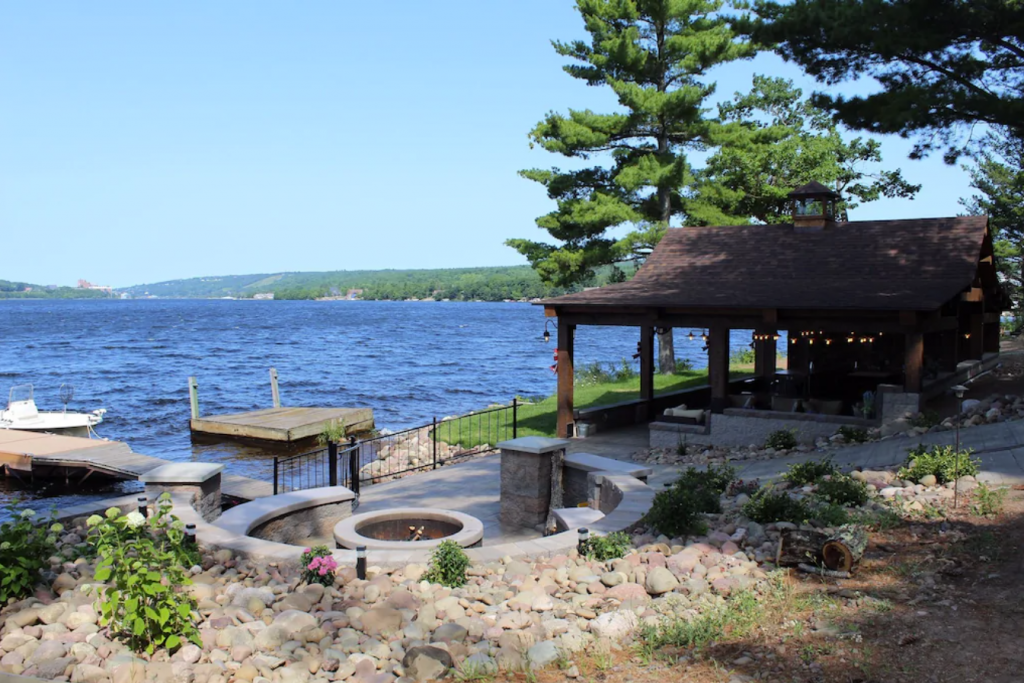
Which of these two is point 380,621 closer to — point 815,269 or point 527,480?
point 527,480

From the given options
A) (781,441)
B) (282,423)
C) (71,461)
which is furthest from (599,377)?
(71,461)

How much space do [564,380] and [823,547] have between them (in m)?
9.93

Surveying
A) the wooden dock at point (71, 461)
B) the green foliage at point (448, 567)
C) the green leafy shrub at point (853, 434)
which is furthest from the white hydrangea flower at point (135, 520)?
the wooden dock at point (71, 461)

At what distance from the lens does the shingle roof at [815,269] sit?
13.5 metres

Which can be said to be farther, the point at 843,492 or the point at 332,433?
the point at 332,433

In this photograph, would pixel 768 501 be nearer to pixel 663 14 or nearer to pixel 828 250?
pixel 828 250

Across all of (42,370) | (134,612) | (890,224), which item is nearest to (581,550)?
(134,612)

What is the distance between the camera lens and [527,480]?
1012 centimetres

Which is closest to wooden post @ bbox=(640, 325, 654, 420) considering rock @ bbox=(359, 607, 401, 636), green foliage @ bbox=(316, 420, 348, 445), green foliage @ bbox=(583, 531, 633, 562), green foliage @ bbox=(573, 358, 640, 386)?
green foliage @ bbox=(316, 420, 348, 445)

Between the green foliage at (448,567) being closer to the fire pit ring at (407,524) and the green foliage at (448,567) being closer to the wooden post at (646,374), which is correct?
the fire pit ring at (407,524)

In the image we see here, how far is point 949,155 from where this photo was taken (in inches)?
407

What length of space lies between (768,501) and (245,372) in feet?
136

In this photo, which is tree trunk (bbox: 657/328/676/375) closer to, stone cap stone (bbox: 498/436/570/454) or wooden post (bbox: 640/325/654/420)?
wooden post (bbox: 640/325/654/420)

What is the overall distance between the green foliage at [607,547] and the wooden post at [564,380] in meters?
8.76
